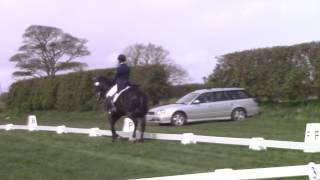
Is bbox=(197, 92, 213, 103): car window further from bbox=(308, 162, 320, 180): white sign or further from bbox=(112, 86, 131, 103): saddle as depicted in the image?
bbox=(308, 162, 320, 180): white sign

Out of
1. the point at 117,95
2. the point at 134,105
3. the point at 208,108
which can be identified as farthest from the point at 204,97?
the point at 134,105

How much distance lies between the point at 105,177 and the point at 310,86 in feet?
A: 57.9

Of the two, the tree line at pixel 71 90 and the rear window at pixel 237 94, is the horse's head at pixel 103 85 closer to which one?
the rear window at pixel 237 94

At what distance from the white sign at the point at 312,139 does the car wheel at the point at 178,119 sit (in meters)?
15.1

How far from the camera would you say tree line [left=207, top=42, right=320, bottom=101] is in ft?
94.7

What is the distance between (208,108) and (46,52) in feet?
194

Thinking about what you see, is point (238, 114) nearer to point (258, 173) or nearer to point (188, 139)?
point (188, 139)

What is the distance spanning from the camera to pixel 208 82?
35875 millimetres

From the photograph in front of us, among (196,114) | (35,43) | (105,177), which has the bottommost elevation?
(105,177)

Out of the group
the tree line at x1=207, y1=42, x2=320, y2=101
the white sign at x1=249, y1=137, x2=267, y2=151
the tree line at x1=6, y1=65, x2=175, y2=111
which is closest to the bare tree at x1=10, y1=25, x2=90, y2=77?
the tree line at x1=6, y1=65, x2=175, y2=111

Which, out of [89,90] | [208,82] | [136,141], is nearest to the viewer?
[136,141]

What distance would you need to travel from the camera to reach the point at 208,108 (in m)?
30.6

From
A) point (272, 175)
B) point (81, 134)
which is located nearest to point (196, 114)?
point (81, 134)

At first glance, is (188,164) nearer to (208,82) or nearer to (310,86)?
(310,86)
